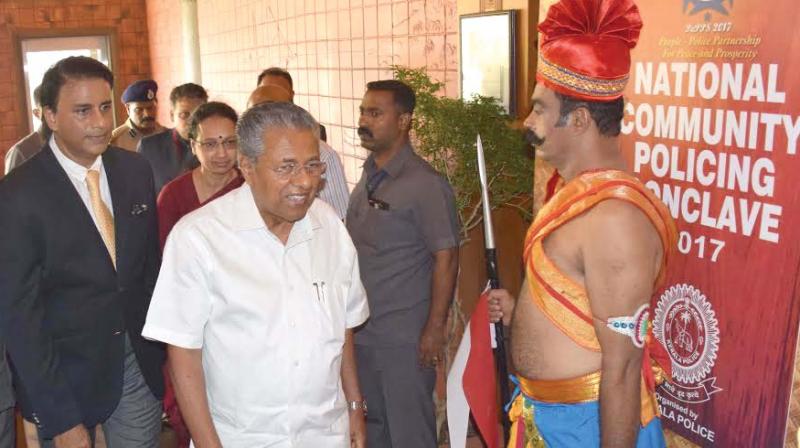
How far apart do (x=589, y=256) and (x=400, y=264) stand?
153cm

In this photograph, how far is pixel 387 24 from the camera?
4.70m

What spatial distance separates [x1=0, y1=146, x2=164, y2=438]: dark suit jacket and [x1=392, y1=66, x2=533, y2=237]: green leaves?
1225 mm

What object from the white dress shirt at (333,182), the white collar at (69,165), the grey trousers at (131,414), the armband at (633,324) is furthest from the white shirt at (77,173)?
the armband at (633,324)

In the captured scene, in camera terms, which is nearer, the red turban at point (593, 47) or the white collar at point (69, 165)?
the red turban at point (593, 47)

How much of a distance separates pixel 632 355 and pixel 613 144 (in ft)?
1.62

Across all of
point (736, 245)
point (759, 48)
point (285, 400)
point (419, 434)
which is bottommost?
point (419, 434)

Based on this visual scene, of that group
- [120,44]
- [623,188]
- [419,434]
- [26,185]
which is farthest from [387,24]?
[120,44]

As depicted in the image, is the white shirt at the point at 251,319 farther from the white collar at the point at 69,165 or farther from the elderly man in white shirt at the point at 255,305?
the white collar at the point at 69,165

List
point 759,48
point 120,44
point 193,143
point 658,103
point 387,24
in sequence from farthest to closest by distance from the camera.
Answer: point 120,44 < point 387,24 < point 193,143 < point 658,103 < point 759,48

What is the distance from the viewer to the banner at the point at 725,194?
77.6 inches

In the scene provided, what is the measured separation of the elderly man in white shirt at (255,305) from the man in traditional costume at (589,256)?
1.67ft

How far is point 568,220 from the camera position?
5.77ft

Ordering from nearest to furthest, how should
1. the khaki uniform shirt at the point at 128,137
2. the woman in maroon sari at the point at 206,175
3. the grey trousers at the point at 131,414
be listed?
the grey trousers at the point at 131,414 < the woman in maroon sari at the point at 206,175 < the khaki uniform shirt at the point at 128,137

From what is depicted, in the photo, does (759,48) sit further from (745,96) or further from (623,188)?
(623,188)
